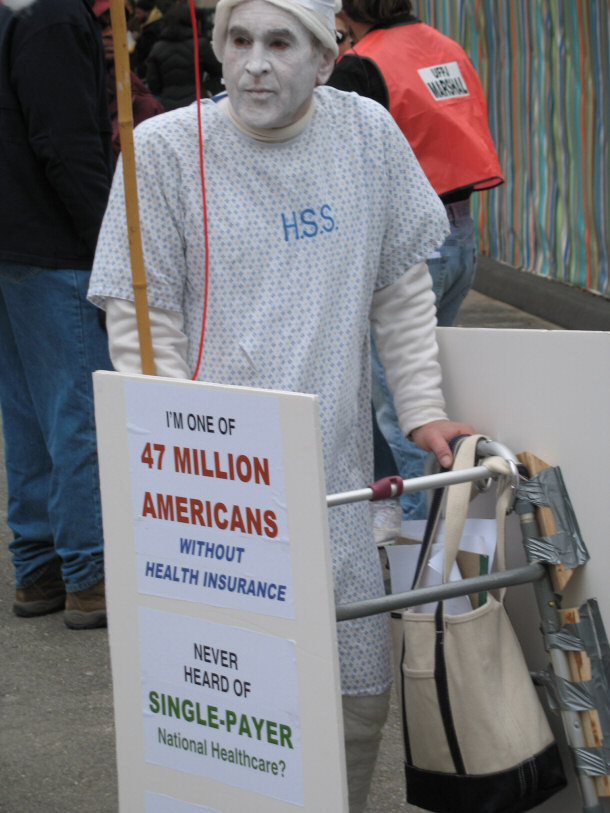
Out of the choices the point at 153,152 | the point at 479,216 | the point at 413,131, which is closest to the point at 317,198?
the point at 153,152

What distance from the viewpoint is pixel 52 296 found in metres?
4.01

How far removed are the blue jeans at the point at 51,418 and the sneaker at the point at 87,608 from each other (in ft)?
0.13

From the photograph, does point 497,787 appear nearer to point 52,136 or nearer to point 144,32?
point 52,136

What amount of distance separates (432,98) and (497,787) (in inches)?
107

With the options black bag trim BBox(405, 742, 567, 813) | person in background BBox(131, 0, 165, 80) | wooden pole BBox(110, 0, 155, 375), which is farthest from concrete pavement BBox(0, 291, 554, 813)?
person in background BBox(131, 0, 165, 80)

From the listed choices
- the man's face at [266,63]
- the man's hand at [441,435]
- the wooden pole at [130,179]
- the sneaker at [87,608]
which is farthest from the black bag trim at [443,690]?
the sneaker at [87,608]

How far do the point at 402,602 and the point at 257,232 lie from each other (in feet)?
2.51

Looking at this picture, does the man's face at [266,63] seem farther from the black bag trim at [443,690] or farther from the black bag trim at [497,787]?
the black bag trim at [497,787]

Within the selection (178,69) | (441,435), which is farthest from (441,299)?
(178,69)

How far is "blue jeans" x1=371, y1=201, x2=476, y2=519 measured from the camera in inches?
176

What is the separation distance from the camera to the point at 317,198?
8.11 ft

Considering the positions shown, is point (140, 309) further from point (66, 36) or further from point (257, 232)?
point (66, 36)

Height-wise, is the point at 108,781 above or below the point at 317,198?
below

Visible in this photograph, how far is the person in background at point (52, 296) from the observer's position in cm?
377
